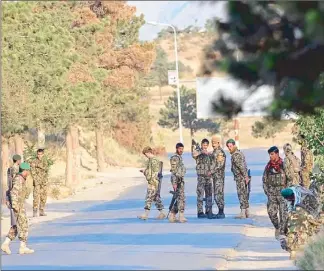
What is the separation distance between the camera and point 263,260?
16.0 meters

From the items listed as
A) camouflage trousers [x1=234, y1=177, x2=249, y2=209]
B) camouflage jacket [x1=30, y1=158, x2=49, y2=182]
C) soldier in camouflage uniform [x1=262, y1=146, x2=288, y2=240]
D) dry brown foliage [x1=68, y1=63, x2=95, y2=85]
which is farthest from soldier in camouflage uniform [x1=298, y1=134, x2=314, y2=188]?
dry brown foliage [x1=68, y1=63, x2=95, y2=85]

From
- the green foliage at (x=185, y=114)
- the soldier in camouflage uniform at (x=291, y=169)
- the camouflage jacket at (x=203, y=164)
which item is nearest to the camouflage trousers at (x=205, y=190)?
the camouflage jacket at (x=203, y=164)

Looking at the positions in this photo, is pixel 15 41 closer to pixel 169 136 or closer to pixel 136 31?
pixel 136 31

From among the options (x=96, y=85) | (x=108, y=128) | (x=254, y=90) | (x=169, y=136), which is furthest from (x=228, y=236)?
(x=169, y=136)

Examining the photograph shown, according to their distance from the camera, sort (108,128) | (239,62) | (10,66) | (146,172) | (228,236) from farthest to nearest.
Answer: (108,128)
(10,66)
(146,172)
(228,236)
(239,62)

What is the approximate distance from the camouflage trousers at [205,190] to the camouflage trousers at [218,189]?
4.6 inches

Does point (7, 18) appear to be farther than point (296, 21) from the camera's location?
Yes

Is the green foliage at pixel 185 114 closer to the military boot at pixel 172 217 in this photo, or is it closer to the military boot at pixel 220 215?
the military boot at pixel 220 215

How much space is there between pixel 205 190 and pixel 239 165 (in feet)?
3.23

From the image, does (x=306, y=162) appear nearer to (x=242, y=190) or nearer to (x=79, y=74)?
(x=242, y=190)

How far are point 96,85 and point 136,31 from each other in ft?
56.0

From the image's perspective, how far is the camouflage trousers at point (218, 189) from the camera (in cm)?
2436

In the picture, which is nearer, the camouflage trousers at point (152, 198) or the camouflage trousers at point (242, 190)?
the camouflage trousers at point (242, 190)

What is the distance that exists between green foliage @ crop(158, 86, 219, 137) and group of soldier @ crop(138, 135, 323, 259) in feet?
236
